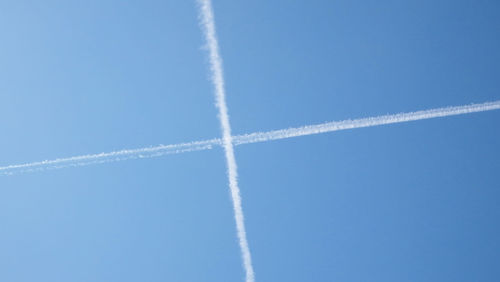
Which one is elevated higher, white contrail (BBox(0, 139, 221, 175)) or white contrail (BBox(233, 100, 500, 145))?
white contrail (BBox(0, 139, 221, 175))

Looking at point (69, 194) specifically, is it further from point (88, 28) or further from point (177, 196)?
point (88, 28)

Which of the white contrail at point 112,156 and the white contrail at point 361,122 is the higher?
the white contrail at point 112,156

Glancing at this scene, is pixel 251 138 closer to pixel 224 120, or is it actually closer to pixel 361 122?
pixel 224 120

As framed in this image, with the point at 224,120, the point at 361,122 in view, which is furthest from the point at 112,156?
the point at 361,122

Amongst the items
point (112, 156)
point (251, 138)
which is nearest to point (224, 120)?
point (251, 138)
